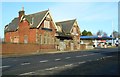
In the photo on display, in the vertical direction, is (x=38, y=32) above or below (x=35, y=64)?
above

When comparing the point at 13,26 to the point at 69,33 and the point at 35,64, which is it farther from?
the point at 35,64

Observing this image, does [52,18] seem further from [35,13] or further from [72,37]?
[72,37]

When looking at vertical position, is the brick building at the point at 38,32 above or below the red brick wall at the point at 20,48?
above

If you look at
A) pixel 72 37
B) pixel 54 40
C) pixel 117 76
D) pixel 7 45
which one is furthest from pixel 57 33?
pixel 117 76

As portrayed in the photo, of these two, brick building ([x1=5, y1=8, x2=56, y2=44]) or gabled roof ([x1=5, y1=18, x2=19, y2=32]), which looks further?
gabled roof ([x1=5, y1=18, x2=19, y2=32])

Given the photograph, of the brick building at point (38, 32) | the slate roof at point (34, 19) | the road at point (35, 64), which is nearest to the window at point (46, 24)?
the brick building at point (38, 32)

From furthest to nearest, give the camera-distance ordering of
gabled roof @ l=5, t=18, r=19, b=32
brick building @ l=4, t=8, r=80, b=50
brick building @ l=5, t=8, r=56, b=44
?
gabled roof @ l=5, t=18, r=19, b=32 → brick building @ l=4, t=8, r=80, b=50 → brick building @ l=5, t=8, r=56, b=44

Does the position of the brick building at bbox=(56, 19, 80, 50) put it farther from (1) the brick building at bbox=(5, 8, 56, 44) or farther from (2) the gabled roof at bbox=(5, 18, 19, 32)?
(2) the gabled roof at bbox=(5, 18, 19, 32)

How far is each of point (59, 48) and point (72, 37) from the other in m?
8.06

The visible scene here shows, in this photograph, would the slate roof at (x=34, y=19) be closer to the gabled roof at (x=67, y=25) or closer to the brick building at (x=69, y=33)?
the brick building at (x=69, y=33)

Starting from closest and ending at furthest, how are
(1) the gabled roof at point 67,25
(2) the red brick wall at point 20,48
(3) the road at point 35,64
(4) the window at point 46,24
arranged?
1. (3) the road at point 35,64
2. (2) the red brick wall at point 20,48
3. (4) the window at point 46,24
4. (1) the gabled roof at point 67,25

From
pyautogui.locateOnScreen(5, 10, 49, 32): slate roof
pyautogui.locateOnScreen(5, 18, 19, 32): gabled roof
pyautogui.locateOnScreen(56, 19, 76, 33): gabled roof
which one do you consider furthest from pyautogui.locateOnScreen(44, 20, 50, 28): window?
pyautogui.locateOnScreen(56, 19, 76, 33): gabled roof

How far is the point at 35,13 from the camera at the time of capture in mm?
50562

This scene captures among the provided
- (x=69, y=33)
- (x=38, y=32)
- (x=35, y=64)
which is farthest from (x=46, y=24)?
(x=35, y=64)
